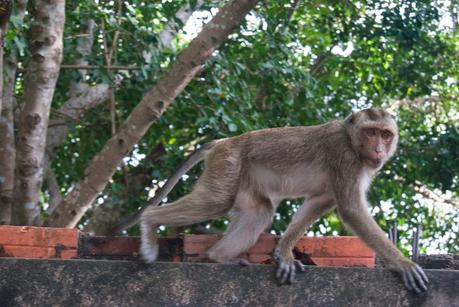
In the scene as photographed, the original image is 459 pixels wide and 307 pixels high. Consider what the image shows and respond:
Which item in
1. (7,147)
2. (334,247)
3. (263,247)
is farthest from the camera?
→ (7,147)

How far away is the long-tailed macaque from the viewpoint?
4.81m

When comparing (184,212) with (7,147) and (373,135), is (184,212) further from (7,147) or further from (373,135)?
(7,147)

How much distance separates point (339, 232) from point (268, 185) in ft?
19.2

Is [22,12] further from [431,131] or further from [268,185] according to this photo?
[431,131]

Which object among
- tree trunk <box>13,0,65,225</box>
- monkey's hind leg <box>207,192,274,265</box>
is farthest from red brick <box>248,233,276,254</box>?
tree trunk <box>13,0,65,225</box>

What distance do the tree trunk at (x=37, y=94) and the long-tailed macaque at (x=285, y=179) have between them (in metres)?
1.85

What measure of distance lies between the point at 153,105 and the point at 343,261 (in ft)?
8.16

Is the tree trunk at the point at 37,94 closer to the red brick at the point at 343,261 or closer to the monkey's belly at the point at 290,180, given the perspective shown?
the monkey's belly at the point at 290,180

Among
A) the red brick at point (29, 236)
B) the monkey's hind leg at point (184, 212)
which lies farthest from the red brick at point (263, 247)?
the red brick at point (29, 236)

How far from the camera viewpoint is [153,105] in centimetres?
655

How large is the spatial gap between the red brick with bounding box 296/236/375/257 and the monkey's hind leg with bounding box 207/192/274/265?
35cm

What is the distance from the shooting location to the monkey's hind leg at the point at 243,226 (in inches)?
190

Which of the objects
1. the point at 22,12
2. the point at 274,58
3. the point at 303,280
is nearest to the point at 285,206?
the point at 274,58

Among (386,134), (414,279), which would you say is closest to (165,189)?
(386,134)
